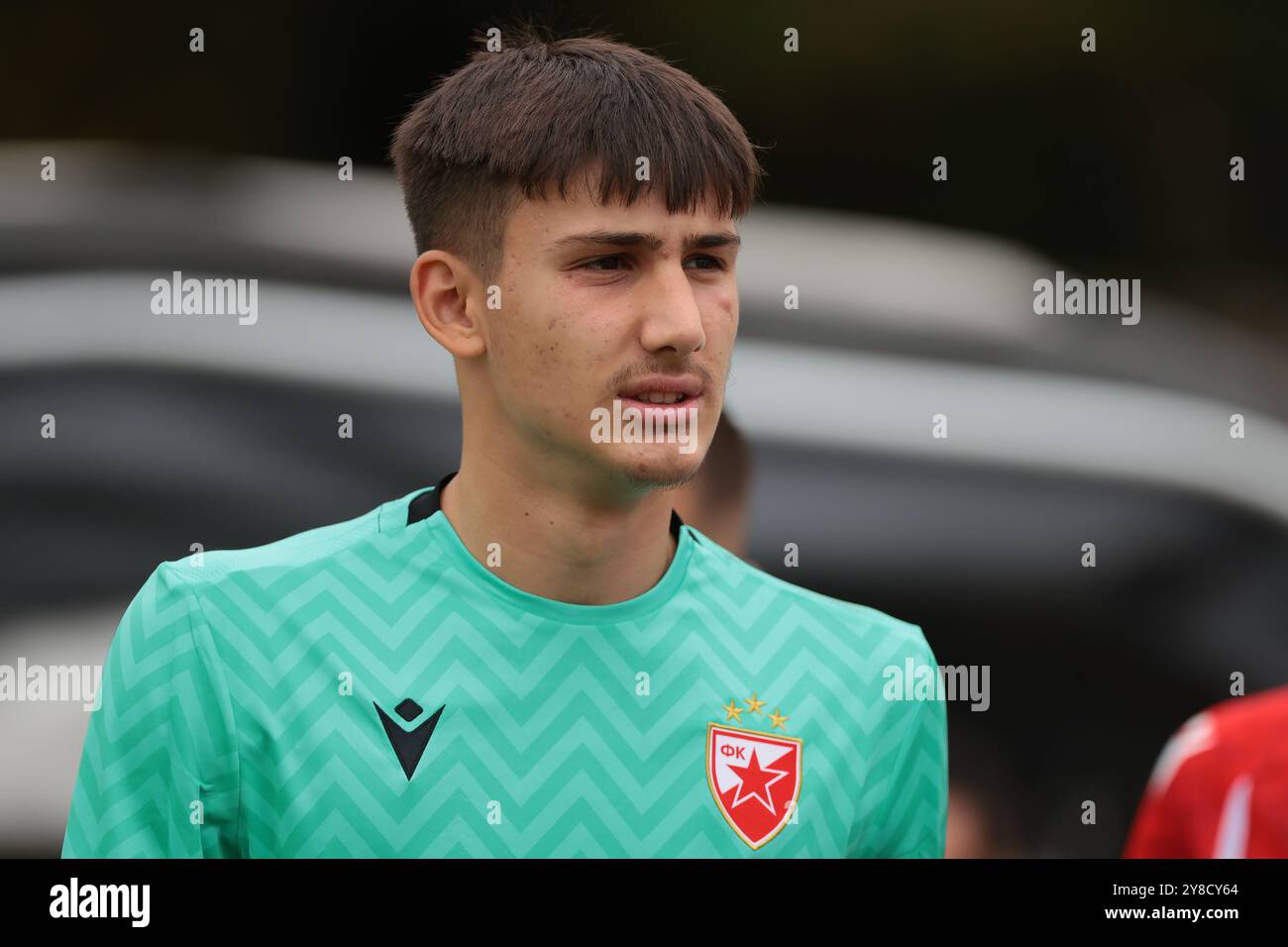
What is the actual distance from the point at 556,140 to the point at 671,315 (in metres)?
0.43

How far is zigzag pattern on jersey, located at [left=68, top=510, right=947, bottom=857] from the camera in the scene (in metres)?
2.40

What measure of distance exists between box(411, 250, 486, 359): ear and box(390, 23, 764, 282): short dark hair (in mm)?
38

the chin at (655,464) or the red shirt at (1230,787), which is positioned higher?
the chin at (655,464)

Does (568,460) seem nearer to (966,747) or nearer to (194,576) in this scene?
(194,576)

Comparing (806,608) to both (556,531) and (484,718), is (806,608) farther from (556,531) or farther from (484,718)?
(484,718)

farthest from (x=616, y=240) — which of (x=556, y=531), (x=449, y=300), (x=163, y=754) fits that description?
(x=163, y=754)

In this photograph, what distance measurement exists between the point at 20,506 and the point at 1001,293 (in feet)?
11.1

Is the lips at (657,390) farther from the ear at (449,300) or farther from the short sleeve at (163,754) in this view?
the short sleeve at (163,754)

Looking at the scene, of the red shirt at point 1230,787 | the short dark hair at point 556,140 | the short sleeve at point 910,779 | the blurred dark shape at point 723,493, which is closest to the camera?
the red shirt at point 1230,787

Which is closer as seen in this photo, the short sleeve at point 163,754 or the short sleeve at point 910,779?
the short sleeve at point 163,754

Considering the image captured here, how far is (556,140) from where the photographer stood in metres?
2.52

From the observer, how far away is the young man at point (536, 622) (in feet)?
7.90

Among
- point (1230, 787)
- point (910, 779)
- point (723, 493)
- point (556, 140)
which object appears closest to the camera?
point (1230, 787)

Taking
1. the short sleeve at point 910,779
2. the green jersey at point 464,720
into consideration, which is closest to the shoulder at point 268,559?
the green jersey at point 464,720
